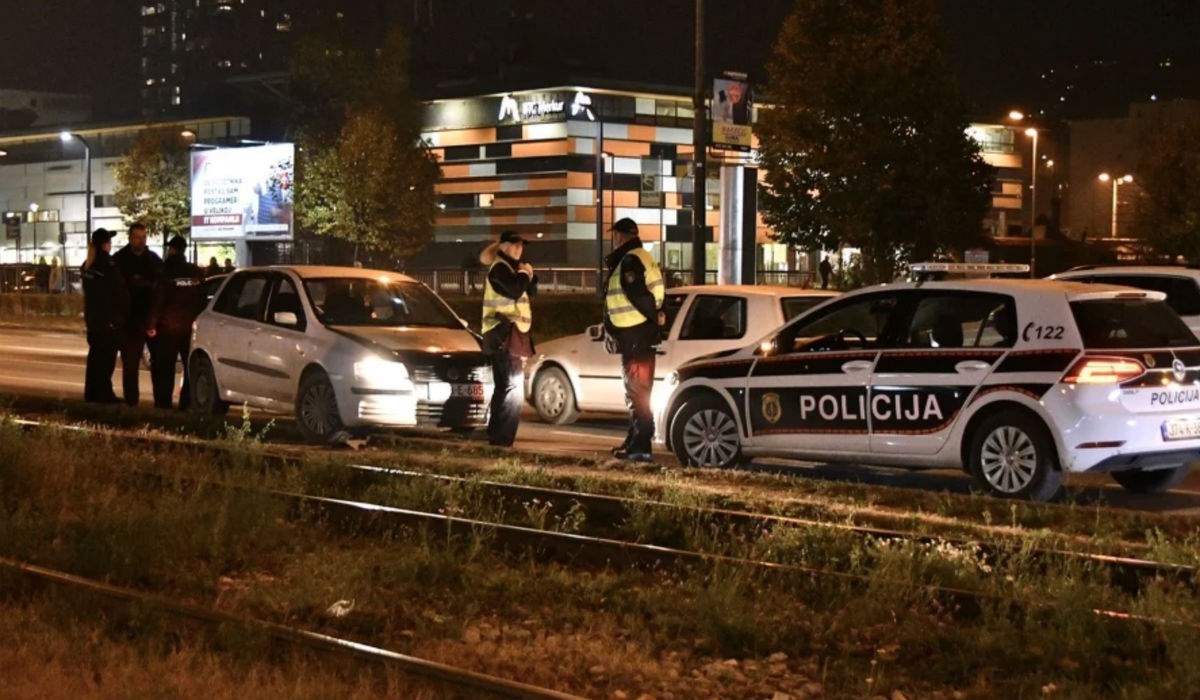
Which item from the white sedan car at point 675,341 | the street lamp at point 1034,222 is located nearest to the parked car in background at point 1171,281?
the white sedan car at point 675,341

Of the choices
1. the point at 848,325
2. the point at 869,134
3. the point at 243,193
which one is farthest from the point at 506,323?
the point at 243,193

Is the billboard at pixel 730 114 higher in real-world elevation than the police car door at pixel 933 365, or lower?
higher

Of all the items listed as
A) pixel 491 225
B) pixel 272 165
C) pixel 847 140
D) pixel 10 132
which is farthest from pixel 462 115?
pixel 847 140

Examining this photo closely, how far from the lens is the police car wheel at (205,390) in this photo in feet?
54.0

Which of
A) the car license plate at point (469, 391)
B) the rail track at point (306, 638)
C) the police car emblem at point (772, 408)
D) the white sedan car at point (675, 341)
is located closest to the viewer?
the rail track at point (306, 638)

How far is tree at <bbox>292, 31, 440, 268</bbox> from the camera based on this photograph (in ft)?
179

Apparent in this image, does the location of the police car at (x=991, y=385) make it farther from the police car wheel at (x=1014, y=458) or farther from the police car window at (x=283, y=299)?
the police car window at (x=283, y=299)

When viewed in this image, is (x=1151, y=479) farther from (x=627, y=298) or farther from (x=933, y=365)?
(x=627, y=298)

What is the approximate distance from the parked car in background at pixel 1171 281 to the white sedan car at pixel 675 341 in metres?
2.79

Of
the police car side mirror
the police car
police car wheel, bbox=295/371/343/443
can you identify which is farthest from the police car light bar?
the police car side mirror

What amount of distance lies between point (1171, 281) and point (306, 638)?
429 inches

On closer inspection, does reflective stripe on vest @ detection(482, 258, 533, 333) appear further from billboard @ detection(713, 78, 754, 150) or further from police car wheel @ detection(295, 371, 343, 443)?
billboard @ detection(713, 78, 754, 150)

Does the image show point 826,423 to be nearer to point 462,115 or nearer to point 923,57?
point 923,57

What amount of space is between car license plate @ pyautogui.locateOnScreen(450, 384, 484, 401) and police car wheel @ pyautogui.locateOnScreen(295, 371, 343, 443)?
1070 millimetres
